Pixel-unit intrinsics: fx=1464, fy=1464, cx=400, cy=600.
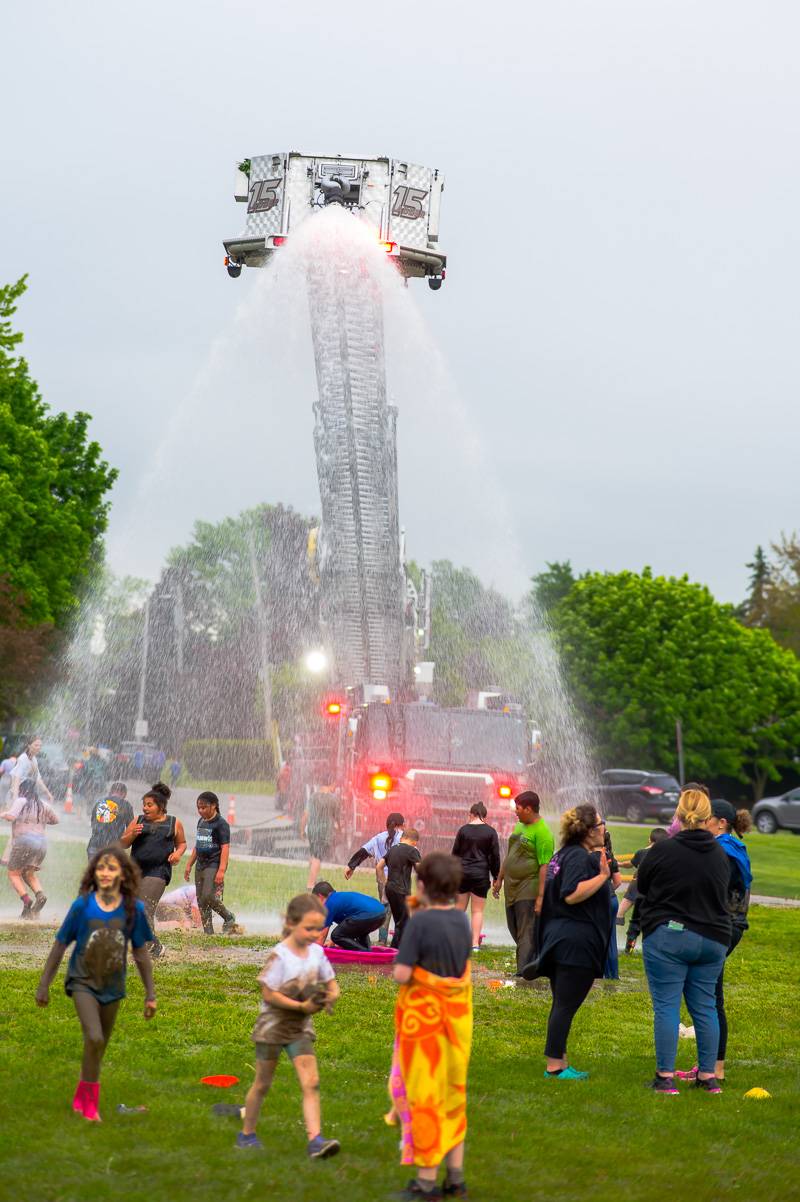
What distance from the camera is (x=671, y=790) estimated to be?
158 feet

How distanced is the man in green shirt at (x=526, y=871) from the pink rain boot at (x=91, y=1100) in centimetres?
545

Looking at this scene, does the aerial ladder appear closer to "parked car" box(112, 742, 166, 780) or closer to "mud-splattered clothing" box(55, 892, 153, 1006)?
"mud-splattered clothing" box(55, 892, 153, 1006)

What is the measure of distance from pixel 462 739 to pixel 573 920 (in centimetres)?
1374

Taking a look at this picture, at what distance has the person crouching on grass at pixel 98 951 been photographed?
293 inches

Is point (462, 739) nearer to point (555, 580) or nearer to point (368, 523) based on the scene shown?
point (368, 523)

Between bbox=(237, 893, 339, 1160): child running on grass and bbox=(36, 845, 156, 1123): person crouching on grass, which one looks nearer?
bbox=(237, 893, 339, 1160): child running on grass

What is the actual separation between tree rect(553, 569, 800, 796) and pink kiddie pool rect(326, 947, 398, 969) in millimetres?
50532

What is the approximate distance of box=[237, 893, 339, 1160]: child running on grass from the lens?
6.99m

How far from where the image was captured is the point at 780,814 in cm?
4412

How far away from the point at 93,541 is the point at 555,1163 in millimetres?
46469

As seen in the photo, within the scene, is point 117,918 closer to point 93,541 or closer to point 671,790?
point 671,790

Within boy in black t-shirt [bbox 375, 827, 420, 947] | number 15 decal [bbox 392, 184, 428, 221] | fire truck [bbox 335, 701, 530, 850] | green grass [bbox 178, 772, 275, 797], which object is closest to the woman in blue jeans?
boy in black t-shirt [bbox 375, 827, 420, 947]

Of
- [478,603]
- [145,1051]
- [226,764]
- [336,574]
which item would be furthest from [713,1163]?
[226,764]

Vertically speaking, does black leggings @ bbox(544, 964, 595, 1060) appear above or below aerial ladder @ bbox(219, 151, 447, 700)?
below
